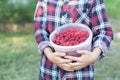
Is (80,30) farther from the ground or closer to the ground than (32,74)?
farther from the ground

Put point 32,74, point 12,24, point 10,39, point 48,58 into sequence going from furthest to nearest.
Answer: point 12,24 → point 10,39 → point 32,74 → point 48,58

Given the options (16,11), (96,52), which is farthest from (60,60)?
(16,11)

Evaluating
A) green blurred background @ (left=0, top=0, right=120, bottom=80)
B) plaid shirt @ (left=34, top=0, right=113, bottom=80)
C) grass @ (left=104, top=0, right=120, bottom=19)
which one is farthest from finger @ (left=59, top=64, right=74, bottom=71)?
grass @ (left=104, top=0, right=120, bottom=19)

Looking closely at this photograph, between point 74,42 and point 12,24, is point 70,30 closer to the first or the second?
point 74,42

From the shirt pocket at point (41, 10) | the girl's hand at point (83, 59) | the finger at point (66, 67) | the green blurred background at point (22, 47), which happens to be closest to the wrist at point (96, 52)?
the girl's hand at point (83, 59)

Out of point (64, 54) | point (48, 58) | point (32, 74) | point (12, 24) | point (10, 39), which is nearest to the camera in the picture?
point (64, 54)

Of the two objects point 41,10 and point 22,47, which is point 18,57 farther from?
point 41,10

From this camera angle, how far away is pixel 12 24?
5660 mm

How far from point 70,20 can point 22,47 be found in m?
2.96

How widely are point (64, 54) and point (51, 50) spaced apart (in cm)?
15

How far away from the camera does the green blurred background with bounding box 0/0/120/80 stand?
4090 millimetres

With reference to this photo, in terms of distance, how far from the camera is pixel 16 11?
18.6ft

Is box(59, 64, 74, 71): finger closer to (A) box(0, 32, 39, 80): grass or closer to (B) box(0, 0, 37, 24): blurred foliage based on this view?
(A) box(0, 32, 39, 80): grass

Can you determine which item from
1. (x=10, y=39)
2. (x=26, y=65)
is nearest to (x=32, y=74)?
(x=26, y=65)
